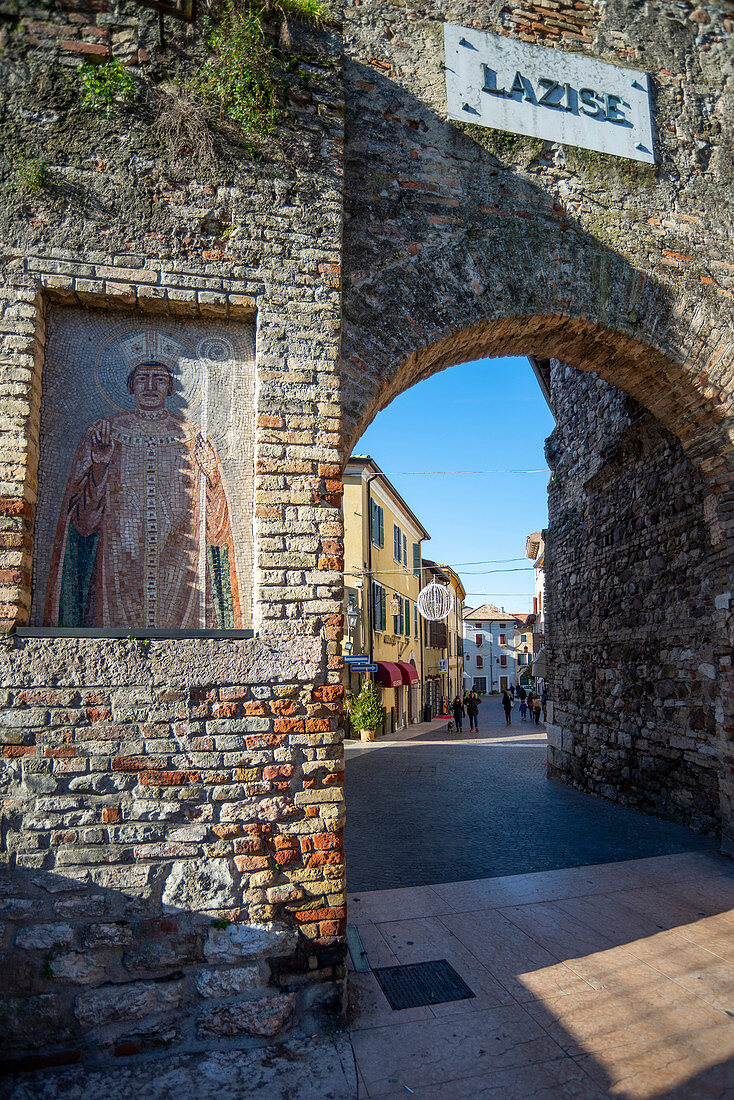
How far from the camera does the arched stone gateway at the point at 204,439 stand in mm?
3072

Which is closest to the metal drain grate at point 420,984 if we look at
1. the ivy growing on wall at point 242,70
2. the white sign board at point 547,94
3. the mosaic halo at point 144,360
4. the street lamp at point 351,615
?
the mosaic halo at point 144,360

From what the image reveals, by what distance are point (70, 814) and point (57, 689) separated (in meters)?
0.57

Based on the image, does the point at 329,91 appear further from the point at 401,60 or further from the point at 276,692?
the point at 276,692

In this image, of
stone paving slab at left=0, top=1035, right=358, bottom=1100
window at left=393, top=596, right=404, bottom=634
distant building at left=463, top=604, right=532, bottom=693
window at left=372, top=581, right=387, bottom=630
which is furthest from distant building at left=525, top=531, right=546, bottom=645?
stone paving slab at left=0, top=1035, right=358, bottom=1100

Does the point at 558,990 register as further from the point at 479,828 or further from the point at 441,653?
the point at 441,653

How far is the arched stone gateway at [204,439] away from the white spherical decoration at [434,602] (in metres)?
12.7

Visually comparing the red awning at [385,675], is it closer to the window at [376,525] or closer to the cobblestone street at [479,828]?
the window at [376,525]

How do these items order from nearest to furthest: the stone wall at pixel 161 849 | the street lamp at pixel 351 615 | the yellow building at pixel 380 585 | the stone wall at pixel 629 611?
the stone wall at pixel 161 849 < the stone wall at pixel 629 611 < the street lamp at pixel 351 615 < the yellow building at pixel 380 585

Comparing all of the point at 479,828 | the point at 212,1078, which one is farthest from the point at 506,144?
the point at 479,828

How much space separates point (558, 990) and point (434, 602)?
14266 millimetres

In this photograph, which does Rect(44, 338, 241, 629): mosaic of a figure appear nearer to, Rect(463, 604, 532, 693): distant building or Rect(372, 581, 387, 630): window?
Rect(372, 581, 387, 630): window

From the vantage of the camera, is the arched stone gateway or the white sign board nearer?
the arched stone gateway

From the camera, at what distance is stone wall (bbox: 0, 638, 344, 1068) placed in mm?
2979

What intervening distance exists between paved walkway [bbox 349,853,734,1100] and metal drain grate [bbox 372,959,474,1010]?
56mm
